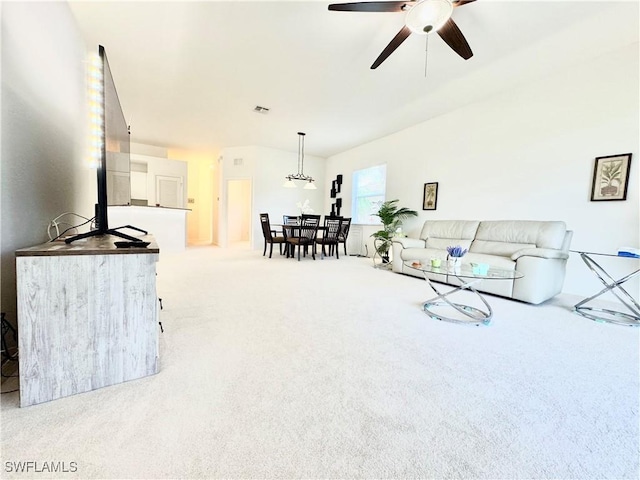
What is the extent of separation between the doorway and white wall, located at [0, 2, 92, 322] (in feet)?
18.2

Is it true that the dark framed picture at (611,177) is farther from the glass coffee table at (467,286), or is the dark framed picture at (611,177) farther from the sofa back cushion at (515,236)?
the glass coffee table at (467,286)

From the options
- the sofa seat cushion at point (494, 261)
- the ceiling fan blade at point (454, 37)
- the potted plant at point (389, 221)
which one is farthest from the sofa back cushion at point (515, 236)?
the ceiling fan blade at point (454, 37)

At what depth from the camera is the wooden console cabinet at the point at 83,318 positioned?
1.13m

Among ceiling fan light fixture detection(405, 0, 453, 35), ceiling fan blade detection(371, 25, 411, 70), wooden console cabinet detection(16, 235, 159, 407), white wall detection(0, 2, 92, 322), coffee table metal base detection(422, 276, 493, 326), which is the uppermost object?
ceiling fan blade detection(371, 25, 411, 70)

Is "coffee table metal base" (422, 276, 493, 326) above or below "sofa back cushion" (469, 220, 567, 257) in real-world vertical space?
below

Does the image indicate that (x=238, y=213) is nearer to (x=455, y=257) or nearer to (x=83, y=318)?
(x=455, y=257)

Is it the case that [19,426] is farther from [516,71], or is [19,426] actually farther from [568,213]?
[516,71]

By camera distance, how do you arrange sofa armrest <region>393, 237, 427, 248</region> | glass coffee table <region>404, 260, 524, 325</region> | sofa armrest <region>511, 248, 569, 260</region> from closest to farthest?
glass coffee table <region>404, 260, 524, 325</region> → sofa armrest <region>511, 248, 569, 260</region> → sofa armrest <region>393, 237, 427, 248</region>

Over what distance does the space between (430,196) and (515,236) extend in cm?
177

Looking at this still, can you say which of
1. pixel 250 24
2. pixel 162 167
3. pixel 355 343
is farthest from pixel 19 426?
pixel 162 167

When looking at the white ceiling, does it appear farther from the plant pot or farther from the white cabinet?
the white cabinet

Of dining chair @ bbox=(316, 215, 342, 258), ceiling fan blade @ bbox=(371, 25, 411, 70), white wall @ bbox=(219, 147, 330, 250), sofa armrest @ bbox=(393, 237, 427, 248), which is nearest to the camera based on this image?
ceiling fan blade @ bbox=(371, 25, 411, 70)

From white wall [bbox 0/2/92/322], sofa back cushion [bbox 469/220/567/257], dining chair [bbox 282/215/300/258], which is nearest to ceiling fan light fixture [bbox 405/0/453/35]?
white wall [bbox 0/2/92/322]

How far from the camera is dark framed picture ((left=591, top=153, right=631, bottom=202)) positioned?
2919 mm
